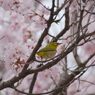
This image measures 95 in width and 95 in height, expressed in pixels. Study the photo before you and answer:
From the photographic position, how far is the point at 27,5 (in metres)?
3.86

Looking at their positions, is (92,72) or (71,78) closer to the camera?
(71,78)

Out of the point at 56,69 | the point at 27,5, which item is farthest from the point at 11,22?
the point at 56,69

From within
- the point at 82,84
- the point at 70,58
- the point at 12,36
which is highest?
the point at 12,36

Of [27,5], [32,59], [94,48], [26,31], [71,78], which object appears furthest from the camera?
[94,48]

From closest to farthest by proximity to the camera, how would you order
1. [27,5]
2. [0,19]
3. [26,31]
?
[27,5]
[26,31]
[0,19]

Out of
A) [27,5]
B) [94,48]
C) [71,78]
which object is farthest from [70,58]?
[71,78]

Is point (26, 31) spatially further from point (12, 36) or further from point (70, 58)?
point (70, 58)

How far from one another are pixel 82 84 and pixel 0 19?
65.0 inches

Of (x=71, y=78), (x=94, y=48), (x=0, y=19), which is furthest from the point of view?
(x=94, y=48)

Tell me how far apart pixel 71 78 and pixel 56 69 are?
6.18 ft

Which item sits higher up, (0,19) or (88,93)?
(0,19)

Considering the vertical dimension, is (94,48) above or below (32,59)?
below

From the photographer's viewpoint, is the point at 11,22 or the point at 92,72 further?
the point at 92,72

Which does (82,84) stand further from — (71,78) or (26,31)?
(71,78)
